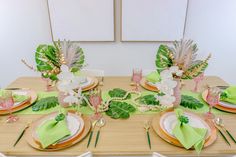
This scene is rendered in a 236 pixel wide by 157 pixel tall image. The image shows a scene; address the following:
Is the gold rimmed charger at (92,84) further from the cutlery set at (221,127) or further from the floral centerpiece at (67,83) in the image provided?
the cutlery set at (221,127)

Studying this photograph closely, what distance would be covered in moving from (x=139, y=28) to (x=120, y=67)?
0.53m

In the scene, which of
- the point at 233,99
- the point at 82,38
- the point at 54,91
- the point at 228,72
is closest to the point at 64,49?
the point at 54,91

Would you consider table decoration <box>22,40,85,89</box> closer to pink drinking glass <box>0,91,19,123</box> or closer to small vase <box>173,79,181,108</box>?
pink drinking glass <box>0,91,19,123</box>

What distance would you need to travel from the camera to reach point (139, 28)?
2184 millimetres

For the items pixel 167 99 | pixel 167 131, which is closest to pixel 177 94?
pixel 167 99

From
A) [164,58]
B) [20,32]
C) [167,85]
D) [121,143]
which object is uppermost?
[20,32]

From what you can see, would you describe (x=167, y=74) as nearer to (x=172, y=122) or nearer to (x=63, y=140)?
(x=172, y=122)

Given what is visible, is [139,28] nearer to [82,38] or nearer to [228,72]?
[82,38]

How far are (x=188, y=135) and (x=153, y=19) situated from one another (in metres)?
1.59

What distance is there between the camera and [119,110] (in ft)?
3.70

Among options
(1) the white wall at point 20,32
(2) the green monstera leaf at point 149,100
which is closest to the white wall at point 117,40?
Answer: (1) the white wall at point 20,32

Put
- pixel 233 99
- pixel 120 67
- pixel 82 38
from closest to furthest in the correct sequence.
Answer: pixel 233 99 → pixel 82 38 → pixel 120 67

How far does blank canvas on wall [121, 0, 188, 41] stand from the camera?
2096 mm

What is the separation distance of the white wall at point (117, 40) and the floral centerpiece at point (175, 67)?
1244 millimetres
